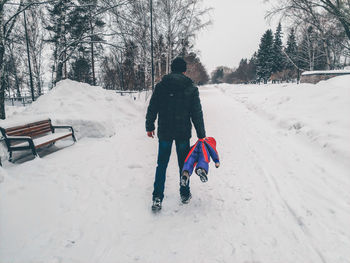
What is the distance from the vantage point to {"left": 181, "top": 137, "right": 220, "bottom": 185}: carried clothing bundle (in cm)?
279

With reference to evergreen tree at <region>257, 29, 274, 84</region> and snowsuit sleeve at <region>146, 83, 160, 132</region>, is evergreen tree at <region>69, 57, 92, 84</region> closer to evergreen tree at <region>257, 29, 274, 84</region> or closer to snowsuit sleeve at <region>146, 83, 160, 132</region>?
snowsuit sleeve at <region>146, 83, 160, 132</region>

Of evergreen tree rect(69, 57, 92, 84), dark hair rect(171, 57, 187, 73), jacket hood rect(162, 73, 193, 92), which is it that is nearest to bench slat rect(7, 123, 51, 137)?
→ jacket hood rect(162, 73, 193, 92)

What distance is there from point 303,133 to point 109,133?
599 cm

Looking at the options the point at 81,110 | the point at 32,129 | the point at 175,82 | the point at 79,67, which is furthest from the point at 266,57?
the point at 175,82

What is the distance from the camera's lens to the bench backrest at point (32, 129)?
468 centimetres

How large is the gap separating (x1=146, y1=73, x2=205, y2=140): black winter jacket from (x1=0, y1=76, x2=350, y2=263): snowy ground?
1.11 meters

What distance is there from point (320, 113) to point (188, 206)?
6.12m

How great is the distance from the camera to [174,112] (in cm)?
286

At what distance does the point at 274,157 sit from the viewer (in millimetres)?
4816

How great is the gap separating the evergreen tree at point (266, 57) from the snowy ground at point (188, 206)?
181 feet

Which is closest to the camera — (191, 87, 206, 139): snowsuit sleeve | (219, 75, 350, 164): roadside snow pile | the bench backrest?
(191, 87, 206, 139): snowsuit sleeve

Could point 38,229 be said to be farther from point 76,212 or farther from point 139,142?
point 139,142

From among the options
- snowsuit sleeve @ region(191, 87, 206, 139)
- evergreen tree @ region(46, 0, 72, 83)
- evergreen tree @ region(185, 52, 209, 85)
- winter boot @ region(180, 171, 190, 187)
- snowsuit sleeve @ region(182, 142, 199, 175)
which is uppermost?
evergreen tree @ region(185, 52, 209, 85)

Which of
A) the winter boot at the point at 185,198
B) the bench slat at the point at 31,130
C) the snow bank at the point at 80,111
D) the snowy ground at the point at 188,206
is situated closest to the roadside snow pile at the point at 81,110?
the snow bank at the point at 80,111
